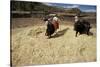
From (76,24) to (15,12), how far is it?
0.77 meters

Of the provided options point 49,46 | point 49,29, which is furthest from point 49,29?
point 49,46

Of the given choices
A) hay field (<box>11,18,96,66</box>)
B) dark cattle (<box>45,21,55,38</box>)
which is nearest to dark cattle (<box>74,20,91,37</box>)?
hay field (<box>11,18,96,66</box>)

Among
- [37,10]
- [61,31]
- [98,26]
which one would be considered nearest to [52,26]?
[61,31]

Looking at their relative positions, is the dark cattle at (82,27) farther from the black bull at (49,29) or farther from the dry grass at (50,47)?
the black bull at (49,29)

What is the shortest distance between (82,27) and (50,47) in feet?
1.66

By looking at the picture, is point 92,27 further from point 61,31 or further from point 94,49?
point 61,31

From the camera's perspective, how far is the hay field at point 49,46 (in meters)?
1.83

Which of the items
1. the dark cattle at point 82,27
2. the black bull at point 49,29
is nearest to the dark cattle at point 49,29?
the black bull at point 49,29

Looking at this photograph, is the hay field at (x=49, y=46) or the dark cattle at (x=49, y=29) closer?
the hay field at (x=49, y=46)

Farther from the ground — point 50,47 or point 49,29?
point 49,29

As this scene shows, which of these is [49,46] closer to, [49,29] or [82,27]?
[49,29]

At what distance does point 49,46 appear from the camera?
6.36ft

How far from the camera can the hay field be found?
1.83m

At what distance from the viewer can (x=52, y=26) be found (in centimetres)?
197
